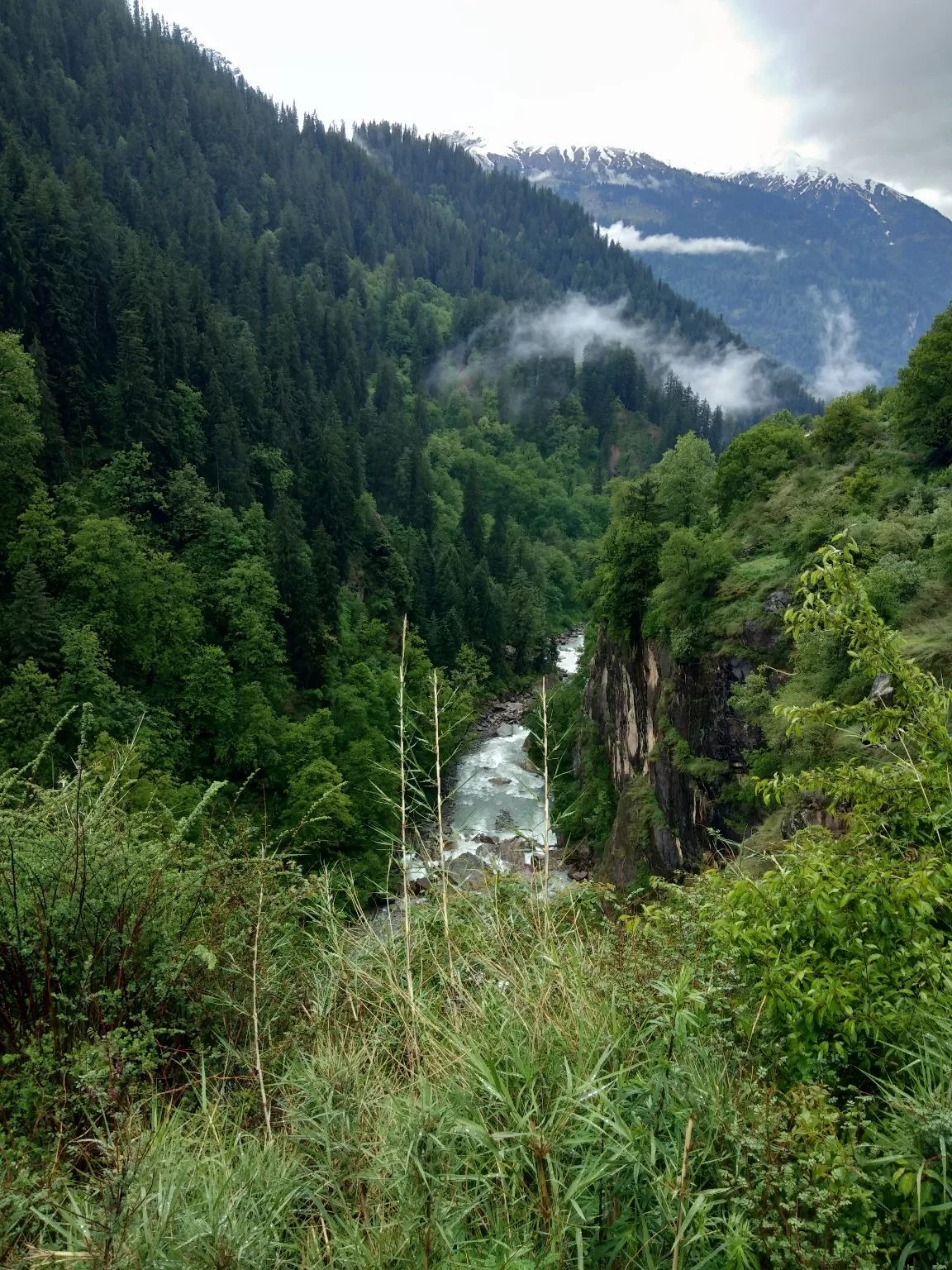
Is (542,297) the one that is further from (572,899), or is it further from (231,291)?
(572,899)

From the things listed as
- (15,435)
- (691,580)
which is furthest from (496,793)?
(15,435)

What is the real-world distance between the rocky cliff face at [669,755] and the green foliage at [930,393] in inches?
412

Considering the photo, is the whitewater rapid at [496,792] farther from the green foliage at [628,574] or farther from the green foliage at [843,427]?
the green foliage at [843,427]

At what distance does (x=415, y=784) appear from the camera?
5742 mm

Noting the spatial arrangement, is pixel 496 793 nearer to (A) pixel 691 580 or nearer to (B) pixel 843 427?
(A) pixel 691 580

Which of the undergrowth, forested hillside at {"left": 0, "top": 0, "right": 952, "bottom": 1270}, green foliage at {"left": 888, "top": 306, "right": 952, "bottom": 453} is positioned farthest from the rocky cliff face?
the undergrowth

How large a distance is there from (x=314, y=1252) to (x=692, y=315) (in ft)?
692

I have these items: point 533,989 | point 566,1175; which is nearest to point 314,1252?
point 566,1175

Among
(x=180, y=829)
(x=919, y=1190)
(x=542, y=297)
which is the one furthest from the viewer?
(x=542, y=297)

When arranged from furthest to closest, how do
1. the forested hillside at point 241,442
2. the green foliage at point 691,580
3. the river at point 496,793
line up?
the river at point 496,793 < the forested hillside at point 241,442 < the green foliage at point 691,580

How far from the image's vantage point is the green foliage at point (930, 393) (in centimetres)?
2414

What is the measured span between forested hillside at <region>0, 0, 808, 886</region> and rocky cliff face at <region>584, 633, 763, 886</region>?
8.57 meters

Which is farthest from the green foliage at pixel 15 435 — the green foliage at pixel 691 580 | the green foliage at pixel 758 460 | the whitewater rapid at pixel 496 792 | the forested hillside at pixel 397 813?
the green foliage at pixel 758 460

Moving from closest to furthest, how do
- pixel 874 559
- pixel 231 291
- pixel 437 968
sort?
pixel 437 968, pixel 874 559, pixel 231 291
